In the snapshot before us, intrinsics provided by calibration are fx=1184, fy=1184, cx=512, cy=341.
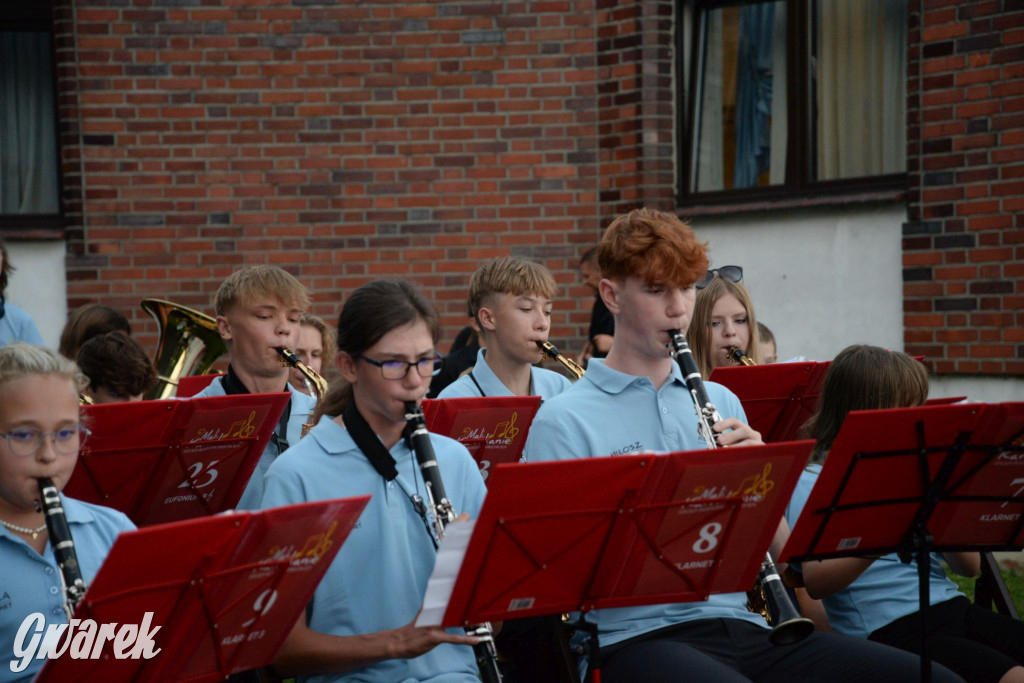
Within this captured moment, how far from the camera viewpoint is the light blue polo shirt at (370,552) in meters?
2.85

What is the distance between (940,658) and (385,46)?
5433mm

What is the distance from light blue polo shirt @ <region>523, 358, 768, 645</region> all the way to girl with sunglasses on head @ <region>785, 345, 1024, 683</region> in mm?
369

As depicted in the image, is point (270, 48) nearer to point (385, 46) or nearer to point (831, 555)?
point (385, 46)

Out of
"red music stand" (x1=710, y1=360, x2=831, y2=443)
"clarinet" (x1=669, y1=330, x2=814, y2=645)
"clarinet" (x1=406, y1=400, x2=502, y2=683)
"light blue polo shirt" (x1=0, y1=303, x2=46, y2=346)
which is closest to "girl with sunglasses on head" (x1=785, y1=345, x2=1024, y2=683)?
"clarinet" (x1=669, y1=330, x2=814, y2=645)

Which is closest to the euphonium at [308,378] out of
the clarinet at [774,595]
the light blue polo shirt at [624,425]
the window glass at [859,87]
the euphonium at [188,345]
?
the euphonium at [188,345]

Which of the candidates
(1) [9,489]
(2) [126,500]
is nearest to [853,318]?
(2) [126,500]

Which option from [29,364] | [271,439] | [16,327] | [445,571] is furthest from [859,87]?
[29,364]

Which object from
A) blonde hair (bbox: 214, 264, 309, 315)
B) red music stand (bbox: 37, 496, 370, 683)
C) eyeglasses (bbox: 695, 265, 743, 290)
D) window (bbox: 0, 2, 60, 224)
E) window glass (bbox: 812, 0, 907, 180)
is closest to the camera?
red music stand (bbox: 37, 496, 370, 683)

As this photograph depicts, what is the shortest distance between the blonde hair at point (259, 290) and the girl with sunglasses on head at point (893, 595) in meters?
2.04

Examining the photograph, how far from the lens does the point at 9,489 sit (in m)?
2.70

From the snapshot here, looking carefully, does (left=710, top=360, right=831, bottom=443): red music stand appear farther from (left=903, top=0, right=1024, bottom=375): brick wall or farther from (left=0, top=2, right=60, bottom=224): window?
(left=0, top=2, right=60, bottom=224): window

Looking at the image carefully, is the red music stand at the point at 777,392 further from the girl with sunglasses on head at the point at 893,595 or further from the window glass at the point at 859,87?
the window glass at the point at 859,87

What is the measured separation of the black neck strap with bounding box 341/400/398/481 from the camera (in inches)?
116

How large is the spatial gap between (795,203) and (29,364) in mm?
5509
